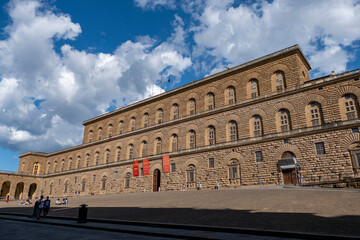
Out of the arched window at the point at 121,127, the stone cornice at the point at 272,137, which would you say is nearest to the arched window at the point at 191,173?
the stone cornice at the point at 272,137

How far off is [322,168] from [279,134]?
13.9 ft

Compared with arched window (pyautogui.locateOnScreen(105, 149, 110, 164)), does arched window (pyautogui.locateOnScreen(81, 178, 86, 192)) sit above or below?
below

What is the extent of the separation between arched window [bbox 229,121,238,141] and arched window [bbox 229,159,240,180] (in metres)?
2.34

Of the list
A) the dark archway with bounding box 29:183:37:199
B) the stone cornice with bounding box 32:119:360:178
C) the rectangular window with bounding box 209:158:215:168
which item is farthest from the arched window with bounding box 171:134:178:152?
the dark archway with bounding box 29:183:37:199

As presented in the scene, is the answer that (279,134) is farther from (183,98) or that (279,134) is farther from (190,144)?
(183,98)

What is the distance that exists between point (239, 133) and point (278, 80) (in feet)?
20.5

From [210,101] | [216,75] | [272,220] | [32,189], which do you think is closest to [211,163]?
[210,101]

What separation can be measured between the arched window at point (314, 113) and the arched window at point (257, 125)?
422cm

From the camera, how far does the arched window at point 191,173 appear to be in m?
26.6

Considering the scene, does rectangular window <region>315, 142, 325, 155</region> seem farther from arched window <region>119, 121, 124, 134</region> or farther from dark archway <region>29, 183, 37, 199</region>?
dark archway <region>29, 183, 37, 199</region>

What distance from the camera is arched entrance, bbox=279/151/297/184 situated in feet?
67.0

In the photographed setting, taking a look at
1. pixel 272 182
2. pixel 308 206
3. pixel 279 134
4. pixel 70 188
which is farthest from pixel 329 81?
pixel 70 188

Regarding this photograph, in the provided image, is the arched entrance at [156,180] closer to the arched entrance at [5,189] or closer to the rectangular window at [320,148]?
the rectangular window at [320,148]

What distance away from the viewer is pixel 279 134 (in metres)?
21.8
